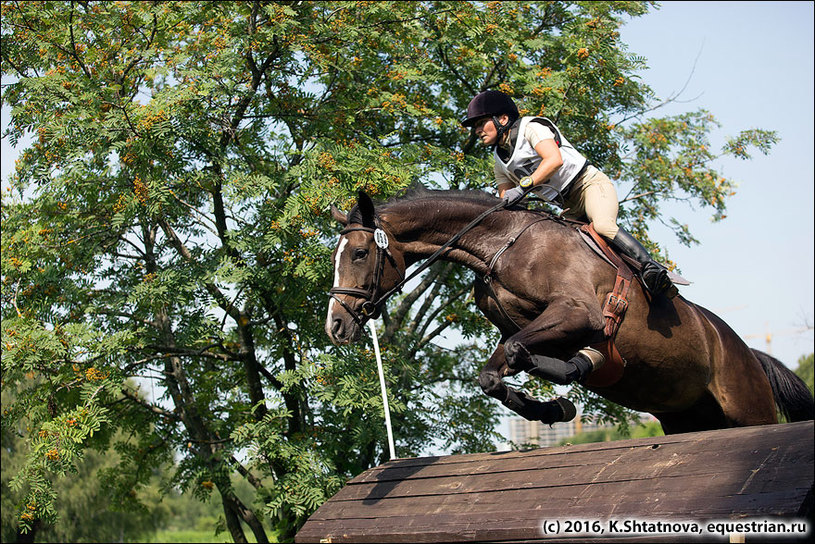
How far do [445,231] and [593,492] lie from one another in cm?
215

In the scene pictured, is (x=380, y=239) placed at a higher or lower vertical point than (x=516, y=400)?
higher

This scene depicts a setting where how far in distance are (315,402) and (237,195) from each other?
3148 mm

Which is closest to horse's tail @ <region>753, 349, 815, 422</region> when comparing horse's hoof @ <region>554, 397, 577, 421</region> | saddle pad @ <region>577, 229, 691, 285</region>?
saddle pad @ <region>577, 229, 691, 285</region>

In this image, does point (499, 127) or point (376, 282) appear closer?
point (376, 282)

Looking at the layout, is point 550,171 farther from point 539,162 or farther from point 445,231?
point 445,231

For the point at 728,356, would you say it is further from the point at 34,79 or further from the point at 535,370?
the point at 34,79

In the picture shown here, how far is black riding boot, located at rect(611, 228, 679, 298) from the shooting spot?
5.16m

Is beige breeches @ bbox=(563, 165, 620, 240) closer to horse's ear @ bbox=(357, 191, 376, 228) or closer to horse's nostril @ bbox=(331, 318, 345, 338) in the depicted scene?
horse's ear @ bbox=(357, 191, 376, 228)

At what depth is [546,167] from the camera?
17.1 feet

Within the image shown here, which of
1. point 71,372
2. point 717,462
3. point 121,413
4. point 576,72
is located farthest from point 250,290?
point 717,462

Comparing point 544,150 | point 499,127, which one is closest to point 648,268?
point 544,150

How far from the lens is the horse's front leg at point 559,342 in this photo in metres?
4.55

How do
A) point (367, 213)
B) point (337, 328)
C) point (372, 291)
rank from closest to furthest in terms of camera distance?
point (337, 328), point (372, 291), point (367, 213)

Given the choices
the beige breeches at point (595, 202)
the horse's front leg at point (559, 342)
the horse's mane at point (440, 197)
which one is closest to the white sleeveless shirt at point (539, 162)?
the beige breeches at point (595, 202)
